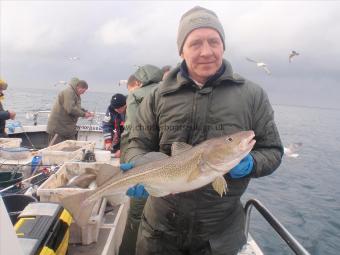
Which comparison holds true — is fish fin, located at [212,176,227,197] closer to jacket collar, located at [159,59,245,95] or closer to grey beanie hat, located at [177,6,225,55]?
jacket collar, located at [159,59,245,95]

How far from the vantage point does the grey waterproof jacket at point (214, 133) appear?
292cm

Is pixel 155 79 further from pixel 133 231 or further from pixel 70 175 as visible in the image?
pixel 133 231

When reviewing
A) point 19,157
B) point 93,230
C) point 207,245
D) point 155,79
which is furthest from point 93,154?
point 207,245

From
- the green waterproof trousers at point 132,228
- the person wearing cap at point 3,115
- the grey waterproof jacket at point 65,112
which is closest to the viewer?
the green waterproof trousers at point 132,228

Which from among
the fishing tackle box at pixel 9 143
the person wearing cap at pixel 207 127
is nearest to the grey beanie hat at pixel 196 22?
the person wearing cap at pixel 207 127

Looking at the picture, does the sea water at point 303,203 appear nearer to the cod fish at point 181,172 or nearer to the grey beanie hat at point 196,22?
the cod fish at point 181,172

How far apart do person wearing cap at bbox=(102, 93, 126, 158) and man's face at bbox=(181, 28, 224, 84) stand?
5.03m

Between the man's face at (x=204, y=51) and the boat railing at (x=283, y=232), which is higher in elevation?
the man's face at (x=204, y=51)

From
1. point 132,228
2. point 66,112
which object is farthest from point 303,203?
point 132,228

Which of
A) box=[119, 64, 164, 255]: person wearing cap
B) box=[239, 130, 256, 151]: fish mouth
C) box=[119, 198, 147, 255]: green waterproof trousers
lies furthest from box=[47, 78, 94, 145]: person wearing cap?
box=[239, 130, 256, 151]: fish mouth

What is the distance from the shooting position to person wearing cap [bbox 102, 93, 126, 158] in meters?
7.85

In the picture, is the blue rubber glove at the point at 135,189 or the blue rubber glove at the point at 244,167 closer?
the blue rubber glove at the point at 244,167

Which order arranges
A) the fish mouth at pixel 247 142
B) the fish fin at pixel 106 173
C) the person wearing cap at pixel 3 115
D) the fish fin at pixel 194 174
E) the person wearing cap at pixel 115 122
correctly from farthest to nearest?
the person wearing cap at pixel 3 115 → the person wearing cap at pixel 115 122 → the fish fin at pixel 106 173 → the fish fin at pixel 194 174 → the fish mouth at pixel 247 142

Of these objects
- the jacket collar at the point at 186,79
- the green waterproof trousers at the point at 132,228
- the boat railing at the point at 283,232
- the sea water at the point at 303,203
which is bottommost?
the sea water at the point at 303,203
